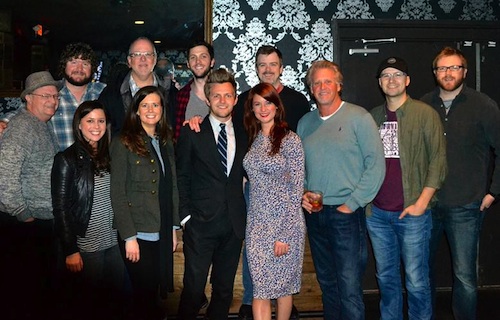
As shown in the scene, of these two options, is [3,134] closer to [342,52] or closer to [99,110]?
[99,110]

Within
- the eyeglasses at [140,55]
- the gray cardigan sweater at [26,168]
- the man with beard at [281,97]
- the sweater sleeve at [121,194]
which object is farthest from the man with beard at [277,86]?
the gray cardigan sweater at [26,168]

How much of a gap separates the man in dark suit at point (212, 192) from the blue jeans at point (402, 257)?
0.94 metres

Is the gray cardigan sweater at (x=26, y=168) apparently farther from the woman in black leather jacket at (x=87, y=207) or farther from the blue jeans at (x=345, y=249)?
the blue jeans at (x=345, y=249)

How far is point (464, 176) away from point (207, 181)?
69.0 inches

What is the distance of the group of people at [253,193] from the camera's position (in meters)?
2.88

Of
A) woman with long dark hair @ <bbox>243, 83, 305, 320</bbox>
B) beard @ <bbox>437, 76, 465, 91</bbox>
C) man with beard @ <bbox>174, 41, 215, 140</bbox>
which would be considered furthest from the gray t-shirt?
beard @ <bbox>437, 76, 465, 91</bbox>

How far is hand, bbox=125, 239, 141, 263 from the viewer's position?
9.20ft

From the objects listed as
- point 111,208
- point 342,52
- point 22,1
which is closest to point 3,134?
point 111,208

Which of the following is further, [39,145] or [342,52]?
[342,52]

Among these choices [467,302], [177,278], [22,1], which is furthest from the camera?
[22,1]

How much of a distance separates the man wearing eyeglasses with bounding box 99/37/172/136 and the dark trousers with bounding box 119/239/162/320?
0.97 m

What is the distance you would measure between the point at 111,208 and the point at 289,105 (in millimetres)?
1495

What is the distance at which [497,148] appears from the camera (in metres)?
3.22

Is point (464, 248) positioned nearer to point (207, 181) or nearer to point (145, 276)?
point (207, 181)
